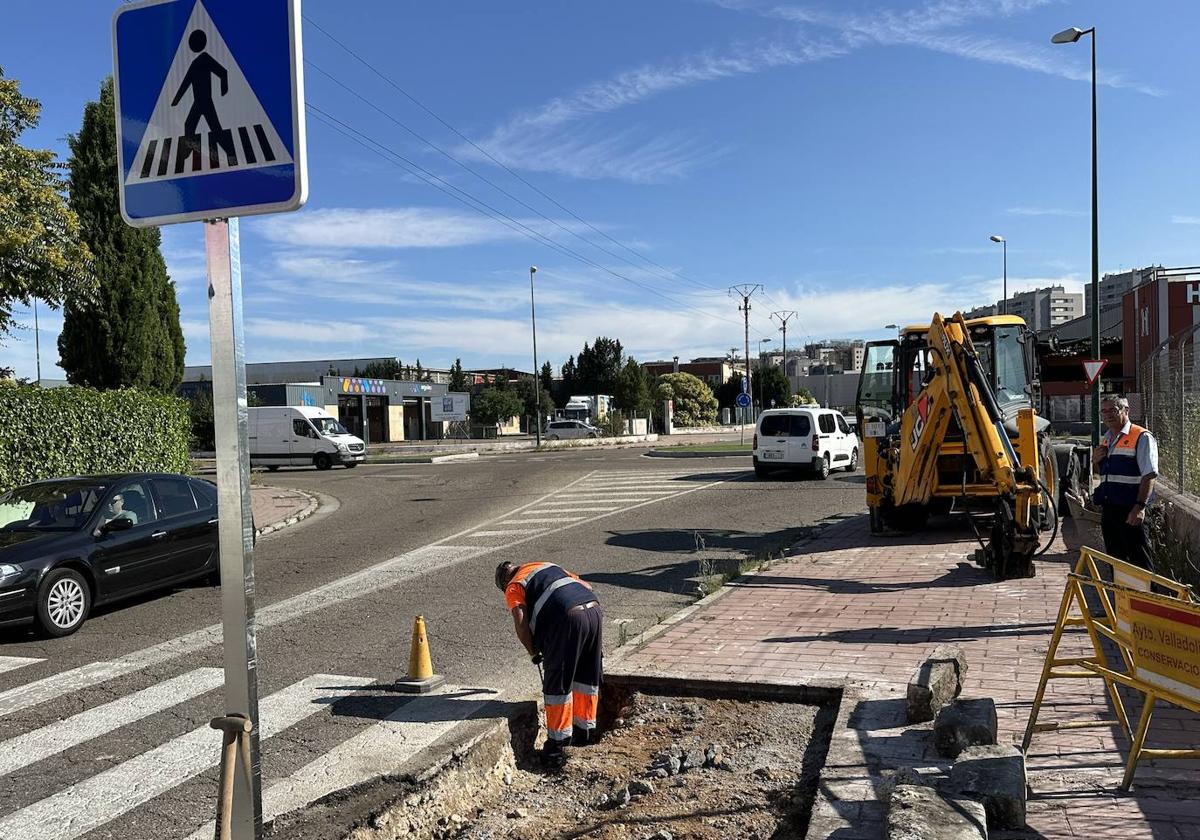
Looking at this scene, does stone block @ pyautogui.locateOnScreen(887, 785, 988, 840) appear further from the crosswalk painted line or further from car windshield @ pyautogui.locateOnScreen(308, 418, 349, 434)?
car windshield @ pyautogui.locateOnScreen(308, 418, 349, 434)

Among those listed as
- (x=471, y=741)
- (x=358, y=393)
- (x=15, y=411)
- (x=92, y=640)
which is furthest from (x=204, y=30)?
(x=358, y=393)

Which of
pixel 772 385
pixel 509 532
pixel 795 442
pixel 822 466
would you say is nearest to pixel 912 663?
pixel 509 532

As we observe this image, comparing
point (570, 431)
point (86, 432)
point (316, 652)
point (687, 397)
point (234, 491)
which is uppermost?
point (687, 397)

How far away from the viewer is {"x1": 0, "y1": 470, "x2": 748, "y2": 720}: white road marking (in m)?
6.69

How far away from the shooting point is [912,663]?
6.54 metres

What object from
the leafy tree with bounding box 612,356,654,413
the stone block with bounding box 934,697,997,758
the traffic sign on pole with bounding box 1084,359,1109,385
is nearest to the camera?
the stone block with bounding box 934,697,997,758

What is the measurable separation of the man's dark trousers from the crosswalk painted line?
900 cm

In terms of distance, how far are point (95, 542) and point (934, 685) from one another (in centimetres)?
787

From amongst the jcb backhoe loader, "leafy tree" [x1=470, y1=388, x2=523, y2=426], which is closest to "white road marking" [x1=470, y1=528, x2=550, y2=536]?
the jcb backhoe loader

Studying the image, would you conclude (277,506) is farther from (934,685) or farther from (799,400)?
(799,400)

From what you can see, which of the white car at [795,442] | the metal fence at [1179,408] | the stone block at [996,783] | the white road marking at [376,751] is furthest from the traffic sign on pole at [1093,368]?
the stone block at [996,783]

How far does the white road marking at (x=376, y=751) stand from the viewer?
4.64 m

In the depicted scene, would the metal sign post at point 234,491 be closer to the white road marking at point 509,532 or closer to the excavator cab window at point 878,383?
the white road marking at point 509,532

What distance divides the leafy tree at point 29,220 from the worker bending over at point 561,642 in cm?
1288
